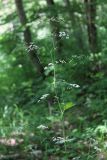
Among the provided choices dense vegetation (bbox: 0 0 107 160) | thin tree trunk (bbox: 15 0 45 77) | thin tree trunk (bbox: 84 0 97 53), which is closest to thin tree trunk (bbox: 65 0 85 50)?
dense vegetation (bbox: 0 0 107 160)

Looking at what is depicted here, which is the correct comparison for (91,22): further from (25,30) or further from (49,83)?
(49,83)

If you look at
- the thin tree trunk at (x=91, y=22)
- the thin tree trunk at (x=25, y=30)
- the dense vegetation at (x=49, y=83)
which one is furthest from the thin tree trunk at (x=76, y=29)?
the thin tree trunk at (x=25, y=30)

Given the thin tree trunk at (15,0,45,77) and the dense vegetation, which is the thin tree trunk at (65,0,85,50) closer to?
the dense vegetation

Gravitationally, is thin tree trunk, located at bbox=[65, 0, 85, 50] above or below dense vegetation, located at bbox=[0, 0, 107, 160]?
above

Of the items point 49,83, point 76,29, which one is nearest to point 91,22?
point 76,29

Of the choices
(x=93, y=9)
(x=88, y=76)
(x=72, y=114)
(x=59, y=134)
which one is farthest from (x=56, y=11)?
(x=59, y=134)

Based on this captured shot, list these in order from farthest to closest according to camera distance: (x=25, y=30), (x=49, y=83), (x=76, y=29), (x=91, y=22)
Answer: (x=76, y=29) < (x=25, y=30) < (x=91, y=22) < (x=49, y=83)

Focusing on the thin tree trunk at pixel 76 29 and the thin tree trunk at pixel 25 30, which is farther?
the thin tree trunk at pixel 76 29

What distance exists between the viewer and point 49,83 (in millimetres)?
6141

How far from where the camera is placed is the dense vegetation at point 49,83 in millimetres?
4852

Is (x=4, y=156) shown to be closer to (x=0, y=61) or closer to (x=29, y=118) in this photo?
(x=29, y=118)

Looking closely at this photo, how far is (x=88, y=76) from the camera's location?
686cm

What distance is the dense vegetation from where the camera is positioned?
485cm

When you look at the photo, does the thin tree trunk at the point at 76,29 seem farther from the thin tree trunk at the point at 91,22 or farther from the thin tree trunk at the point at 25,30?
the thin tree trunk at the point at 25,30
